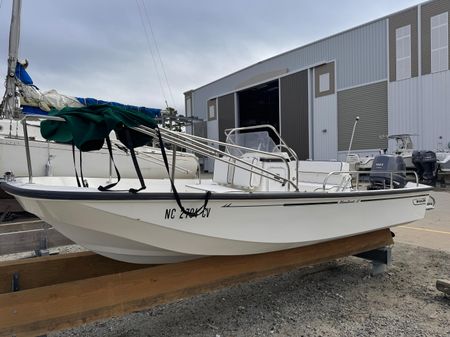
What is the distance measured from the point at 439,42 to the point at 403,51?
1600mm

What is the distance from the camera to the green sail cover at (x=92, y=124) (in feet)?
7.72

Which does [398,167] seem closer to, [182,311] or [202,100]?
[182,311]

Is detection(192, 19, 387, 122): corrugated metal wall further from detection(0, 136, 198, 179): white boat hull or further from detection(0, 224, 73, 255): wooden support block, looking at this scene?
detection(0, 224, 73, 255): wooden support block

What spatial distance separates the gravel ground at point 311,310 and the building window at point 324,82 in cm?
1793

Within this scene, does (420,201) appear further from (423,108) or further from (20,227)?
(423,108)

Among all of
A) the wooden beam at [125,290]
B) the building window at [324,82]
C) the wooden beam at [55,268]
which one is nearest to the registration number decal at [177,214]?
the wooden beam at [125,290]

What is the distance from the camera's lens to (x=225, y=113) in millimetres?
29453

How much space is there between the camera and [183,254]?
2979 mm

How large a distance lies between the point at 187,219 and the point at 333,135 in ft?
63.9

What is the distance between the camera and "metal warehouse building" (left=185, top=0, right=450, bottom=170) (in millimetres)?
17000

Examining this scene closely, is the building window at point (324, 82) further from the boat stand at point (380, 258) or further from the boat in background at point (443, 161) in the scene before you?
the boat stand at point (380, 258)

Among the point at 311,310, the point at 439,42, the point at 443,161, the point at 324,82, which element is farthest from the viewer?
the point at 324,82

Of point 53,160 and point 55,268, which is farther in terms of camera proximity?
point 53,160

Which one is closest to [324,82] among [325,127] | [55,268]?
[325,127]
